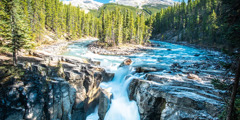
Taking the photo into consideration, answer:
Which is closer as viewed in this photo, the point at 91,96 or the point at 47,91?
the point at 47,91

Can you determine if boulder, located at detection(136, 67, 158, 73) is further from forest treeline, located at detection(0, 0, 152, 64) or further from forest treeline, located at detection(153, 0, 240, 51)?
forest treeline, located at detection(0, 0, 152, 64)

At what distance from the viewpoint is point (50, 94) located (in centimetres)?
1042

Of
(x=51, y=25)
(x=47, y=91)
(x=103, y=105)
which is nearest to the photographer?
(x=47, y=91)

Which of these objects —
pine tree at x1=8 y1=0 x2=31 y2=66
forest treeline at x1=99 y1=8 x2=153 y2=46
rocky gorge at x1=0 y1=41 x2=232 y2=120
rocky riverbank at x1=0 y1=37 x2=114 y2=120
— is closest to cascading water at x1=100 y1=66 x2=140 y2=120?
rocky gorge at x1=0 y1=41 x2=232 y2=120

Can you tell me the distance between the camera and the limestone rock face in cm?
764

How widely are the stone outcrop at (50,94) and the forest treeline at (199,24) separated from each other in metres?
12.4

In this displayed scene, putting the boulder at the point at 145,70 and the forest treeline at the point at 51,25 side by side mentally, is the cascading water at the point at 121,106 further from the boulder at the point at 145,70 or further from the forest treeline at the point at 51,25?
the forest treeline at the point at 51,25

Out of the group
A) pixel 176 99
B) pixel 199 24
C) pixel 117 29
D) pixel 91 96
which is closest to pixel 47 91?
pixel 91 96

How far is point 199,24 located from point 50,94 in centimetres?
8689

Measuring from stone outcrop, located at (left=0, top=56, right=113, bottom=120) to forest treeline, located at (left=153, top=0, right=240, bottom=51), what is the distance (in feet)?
40.8

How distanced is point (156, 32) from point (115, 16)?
65.4 metres

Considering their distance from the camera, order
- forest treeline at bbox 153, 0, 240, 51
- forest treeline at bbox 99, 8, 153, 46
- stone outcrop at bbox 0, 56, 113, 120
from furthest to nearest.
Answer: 1. forest treeline at bbox 99, 8, 153, 46
2. stone outcrop at bbox 0, 56, 113, 120
3. forest treeline at bbox 153, 0, 240, 51

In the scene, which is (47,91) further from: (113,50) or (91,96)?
(113,50)

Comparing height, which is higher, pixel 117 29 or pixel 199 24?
pixel 199 24
